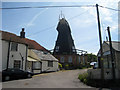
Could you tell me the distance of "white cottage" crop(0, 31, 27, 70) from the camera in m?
17.3

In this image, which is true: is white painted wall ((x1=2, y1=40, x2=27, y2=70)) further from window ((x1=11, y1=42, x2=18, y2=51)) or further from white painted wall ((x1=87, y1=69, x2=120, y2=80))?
white painted wall ((x1=87, y1=69, x2=120, y2=80))

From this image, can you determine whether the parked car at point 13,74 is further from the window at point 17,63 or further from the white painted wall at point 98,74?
the white painted wall at point 98,74

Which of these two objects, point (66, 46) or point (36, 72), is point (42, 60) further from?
point (66, 46)

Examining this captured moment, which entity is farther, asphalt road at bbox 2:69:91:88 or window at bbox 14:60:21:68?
window at bbox 14:60:21:68

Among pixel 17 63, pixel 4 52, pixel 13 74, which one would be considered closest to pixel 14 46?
pixel 4 52

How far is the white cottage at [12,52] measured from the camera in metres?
17.3

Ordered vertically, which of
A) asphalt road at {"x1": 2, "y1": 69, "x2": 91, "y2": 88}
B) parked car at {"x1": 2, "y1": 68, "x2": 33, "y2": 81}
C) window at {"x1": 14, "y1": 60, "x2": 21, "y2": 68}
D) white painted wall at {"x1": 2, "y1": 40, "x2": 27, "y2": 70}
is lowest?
asphalt road at {"x1": 2, "y1": 69, "x2": 91, "y2": 88}

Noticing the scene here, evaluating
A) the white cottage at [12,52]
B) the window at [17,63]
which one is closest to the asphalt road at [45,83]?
the white cottage at [12,52]

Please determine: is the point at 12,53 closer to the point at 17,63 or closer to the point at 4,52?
the point at 4,52

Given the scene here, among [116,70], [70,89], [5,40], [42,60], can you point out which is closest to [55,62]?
[42,60]

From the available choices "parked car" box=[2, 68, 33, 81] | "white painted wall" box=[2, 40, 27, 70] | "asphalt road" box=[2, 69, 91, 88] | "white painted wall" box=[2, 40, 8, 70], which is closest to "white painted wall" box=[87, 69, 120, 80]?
"asphalt road" box=[2, 69, 91, 88]

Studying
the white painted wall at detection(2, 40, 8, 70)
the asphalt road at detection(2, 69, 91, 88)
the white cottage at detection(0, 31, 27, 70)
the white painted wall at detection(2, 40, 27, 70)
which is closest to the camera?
the asphalt road at detection(2, 69, 91, 88)

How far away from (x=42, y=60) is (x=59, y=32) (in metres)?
24.2

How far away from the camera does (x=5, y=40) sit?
17688mm
